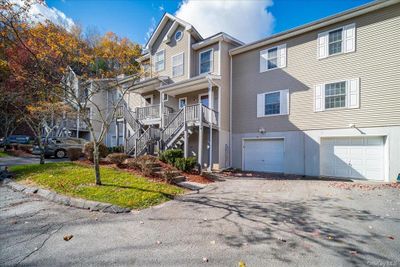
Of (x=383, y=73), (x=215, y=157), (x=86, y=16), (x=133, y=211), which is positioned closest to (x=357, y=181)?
(x=383, y=73)

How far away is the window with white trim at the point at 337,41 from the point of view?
10.8m

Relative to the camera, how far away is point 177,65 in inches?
623

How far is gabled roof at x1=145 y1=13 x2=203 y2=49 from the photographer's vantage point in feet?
49.0

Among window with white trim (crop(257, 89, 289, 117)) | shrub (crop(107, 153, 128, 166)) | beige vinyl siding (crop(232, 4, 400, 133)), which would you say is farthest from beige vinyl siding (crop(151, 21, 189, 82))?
shrub (crop(107, 153, 128, 166))

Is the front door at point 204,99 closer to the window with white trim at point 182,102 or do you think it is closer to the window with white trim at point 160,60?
the window with white trim at point 182,102

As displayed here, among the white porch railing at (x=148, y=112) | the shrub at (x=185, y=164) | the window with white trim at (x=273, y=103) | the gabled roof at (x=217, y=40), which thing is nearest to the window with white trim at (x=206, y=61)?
the gabled roof at (x=217, y=40)

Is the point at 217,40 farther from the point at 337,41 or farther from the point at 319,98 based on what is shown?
the point at 319,98

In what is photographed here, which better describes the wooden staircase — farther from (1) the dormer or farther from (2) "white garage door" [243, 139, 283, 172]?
(1) the dormer

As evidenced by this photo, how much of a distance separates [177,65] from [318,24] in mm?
9507

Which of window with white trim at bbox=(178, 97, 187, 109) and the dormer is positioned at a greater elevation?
the dormer

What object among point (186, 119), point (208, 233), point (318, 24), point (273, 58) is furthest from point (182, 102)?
point (208, 233)

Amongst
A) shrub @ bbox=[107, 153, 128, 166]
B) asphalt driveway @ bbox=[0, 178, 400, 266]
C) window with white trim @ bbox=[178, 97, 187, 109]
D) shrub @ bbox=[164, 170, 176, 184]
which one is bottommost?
asphalt driveway @ bbox=[0, 178, 400, 266]

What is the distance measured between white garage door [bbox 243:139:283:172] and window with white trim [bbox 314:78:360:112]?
3.16 m

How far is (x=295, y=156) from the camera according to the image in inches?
477
